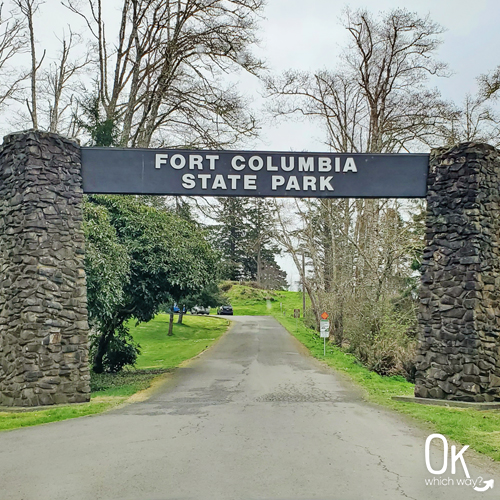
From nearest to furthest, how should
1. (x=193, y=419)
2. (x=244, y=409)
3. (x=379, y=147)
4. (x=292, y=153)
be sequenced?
(x=193, y=419)
(x=244, y=409)
(x=292, y=153)
(x=379, y=147)

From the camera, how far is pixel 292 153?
11.6 meters

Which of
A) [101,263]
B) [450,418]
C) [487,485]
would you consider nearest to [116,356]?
[101,263]

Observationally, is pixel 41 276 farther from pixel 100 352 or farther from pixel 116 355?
pixel 116 355

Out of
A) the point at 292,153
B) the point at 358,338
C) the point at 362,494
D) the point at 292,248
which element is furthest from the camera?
the point at 292,248

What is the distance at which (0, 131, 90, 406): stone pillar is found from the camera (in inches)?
417

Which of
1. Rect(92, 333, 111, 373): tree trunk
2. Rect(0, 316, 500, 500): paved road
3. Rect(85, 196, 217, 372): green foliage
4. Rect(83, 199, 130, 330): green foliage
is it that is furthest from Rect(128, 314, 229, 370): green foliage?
Rect(0, 316, 500, 500): paved road

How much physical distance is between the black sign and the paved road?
397 centimetres

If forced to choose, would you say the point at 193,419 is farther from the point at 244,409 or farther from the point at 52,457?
the point at 52,457

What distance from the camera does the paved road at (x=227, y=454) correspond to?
17.8ft

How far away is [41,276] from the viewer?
10711 millimetres

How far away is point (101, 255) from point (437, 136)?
1692cm

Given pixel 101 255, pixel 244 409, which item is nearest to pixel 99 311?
pixel 101 255
